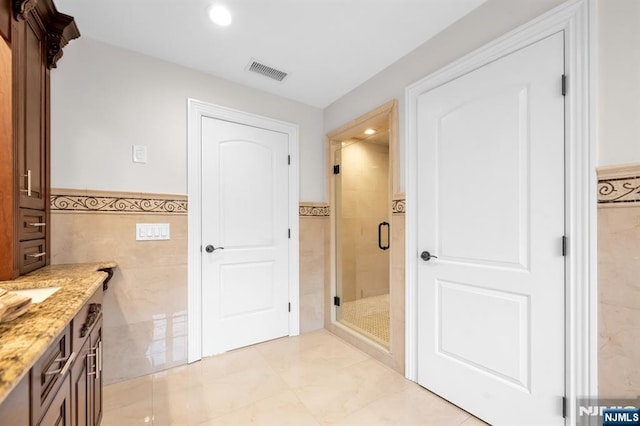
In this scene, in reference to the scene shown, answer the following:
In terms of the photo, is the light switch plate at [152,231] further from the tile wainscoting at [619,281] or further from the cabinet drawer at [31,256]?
the tile wainscoting at [619,281]

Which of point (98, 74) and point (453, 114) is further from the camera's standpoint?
point (98, 74)

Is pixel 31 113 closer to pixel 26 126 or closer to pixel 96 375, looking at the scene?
pixel 26 126

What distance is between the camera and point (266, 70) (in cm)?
231

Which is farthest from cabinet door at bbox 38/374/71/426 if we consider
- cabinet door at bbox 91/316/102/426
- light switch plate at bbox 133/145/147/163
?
light switch plate at bbox 133/145/147/163

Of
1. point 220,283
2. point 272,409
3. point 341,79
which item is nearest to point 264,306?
point 220,283

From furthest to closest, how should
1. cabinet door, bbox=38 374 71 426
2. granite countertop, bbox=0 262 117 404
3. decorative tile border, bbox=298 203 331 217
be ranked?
decorative tile border, bbox=298 203 331 217
cabinet door, bbox=38 374 71 426
granite countertop, bbox=0 262 117 404

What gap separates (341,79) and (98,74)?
183cm

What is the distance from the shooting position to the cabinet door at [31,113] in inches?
51.6

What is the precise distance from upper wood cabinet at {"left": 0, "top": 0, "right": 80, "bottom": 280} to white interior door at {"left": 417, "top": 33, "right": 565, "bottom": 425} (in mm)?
2200

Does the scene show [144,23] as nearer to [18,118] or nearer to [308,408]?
[18,118]

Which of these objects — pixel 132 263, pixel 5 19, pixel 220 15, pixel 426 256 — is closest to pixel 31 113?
pixel 5 19

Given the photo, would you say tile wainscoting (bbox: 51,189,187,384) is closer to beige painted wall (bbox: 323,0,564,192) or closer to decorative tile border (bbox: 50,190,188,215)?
decorative tile border (bbox: 50,190,188,215)

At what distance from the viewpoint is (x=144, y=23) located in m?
1.78

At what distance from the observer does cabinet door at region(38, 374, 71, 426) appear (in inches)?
30.9
